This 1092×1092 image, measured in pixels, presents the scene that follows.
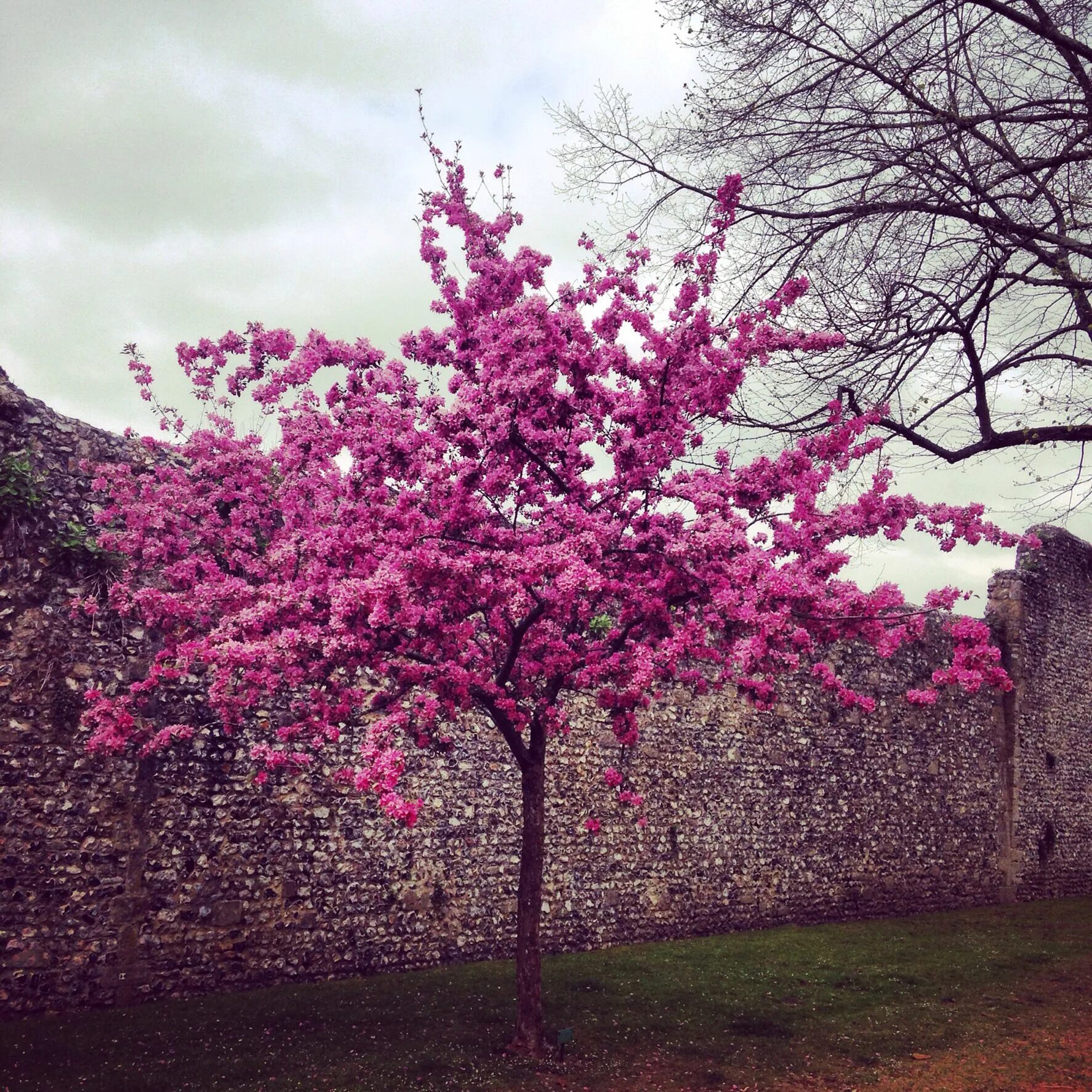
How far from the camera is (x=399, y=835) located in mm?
9336

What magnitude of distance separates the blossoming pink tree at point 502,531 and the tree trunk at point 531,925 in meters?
0.02

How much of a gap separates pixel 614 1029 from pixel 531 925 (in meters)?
1.30

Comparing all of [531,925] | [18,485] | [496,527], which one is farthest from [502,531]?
[18,485]

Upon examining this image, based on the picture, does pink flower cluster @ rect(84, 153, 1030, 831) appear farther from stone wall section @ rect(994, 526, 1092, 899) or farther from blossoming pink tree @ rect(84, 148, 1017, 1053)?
stone wall section @ rect(994, 526, 1092, 899)

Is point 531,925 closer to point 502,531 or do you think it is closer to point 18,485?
point 502,531

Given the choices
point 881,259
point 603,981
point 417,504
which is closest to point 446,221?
point 417,504

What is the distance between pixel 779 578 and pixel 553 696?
6.47ft

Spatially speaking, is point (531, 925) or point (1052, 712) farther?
point (1052, 712)

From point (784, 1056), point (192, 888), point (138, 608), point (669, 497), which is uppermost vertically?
point (669, 497)

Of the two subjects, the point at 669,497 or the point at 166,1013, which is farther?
the point at 166,1013

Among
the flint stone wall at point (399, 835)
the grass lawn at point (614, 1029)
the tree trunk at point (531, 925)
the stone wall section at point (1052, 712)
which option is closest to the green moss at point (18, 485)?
the flint stone wall at point (399, 835)

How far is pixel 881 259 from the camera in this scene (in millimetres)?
7801

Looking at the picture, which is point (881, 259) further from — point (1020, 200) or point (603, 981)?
point (603, 981)

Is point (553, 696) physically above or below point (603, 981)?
above
